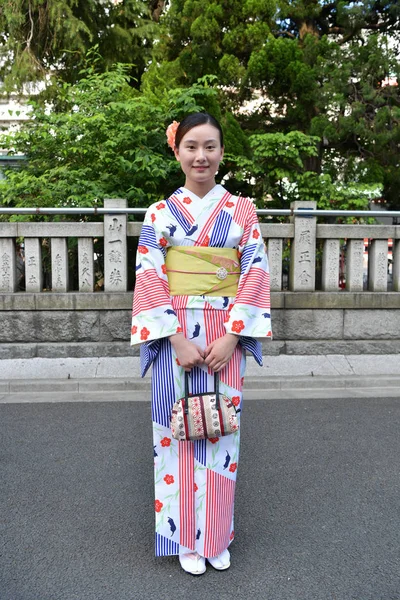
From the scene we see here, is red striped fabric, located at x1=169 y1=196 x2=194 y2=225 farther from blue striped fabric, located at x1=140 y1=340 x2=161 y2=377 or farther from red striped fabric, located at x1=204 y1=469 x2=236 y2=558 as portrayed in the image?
red striped fabric, located at x1=204 y1=469 x2=236 y2=558

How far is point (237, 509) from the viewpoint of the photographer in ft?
10.2

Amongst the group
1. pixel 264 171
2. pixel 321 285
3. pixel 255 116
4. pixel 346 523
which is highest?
pixel 255 116

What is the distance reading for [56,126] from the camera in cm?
733

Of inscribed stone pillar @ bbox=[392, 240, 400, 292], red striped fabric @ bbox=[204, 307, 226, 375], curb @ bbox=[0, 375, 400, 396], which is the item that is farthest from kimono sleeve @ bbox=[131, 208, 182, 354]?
inscribed stone pillar @ bbox=[392, 240, 400, 292]

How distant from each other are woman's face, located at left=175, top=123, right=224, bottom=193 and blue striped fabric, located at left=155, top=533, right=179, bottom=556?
4.99ft

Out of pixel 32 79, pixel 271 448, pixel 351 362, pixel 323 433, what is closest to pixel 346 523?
pixel 271 448

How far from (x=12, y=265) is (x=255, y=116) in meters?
5.54

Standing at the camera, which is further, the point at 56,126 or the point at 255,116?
the point at 255,116

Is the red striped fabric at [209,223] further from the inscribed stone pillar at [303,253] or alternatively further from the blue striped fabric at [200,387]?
the inscribed stone pillar at [303,253]

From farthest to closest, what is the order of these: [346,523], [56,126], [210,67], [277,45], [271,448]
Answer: [210,67], [277,45], [56,126], [271,448], [346,523]

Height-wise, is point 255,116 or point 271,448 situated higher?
point 255,116

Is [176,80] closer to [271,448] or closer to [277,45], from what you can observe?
[277,45]

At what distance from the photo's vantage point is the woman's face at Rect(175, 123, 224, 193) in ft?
7.95

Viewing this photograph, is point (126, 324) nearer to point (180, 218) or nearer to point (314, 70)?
point (180, 218)
